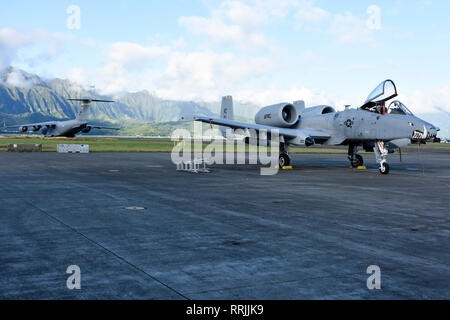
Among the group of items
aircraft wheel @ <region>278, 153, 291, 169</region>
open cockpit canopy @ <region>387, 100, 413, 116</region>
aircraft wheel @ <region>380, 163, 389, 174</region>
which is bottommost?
aircraft wheel @ <region>380, 163, 389, 174</region>

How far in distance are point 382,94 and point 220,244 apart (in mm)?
16891

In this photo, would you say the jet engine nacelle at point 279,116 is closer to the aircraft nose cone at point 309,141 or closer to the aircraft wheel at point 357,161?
the aircraft nose cone at point 309,141

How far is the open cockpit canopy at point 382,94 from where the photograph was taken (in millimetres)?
20781

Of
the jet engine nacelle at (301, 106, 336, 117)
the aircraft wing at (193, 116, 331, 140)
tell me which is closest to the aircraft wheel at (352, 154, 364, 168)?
the aircraft wing at (193, 116, 331, 140)

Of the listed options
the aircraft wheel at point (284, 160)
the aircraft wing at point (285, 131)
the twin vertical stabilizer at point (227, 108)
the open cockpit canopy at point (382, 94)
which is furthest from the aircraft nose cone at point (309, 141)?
the twin vertical stabilizer at point (227, 108)

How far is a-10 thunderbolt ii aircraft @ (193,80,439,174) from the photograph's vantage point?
20.3 meters

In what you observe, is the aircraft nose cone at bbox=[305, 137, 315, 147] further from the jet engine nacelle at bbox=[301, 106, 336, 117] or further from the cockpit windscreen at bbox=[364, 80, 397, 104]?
the jet engine nacelle at bbox=[301, 106, 336, 117]

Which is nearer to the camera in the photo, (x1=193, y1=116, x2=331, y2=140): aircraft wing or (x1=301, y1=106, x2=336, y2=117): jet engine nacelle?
(x1=193, y1=116, x2=331, y2=140): aircraft wing

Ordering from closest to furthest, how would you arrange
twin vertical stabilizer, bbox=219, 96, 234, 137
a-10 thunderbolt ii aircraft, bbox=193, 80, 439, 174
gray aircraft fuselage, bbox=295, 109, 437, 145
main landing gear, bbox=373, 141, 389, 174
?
gray aircraft fuselage, bbox=295, 109, 437, 145 → a-10 thunderbolt ii aircraft, bbox=193, 80, 439, 174 → main landing gear, bbox=373, 141, 389, 174 → twin vertical stabilizer, bbox=219, 96, 234, 137

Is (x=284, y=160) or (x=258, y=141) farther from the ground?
(x=258, y=141)

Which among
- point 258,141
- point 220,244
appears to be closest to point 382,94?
point 258,141

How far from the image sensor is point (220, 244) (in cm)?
684

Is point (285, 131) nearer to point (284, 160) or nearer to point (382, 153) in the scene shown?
point (284, 160)
